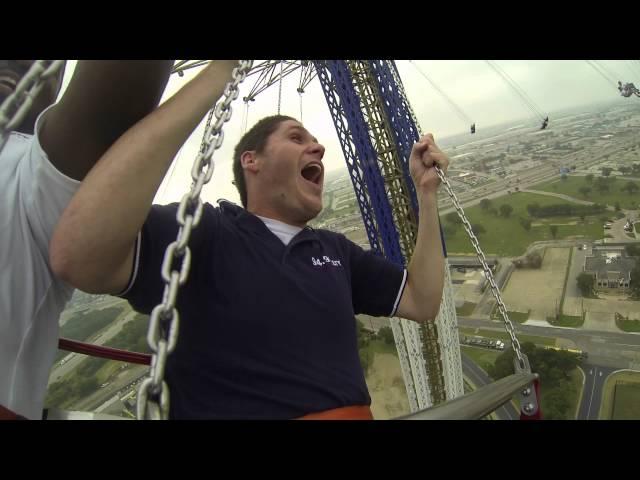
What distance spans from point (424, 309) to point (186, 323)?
76 cm

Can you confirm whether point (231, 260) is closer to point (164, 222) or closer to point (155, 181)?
point (164, 222)

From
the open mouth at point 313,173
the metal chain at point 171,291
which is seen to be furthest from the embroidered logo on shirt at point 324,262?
the metal chain at point 171,291

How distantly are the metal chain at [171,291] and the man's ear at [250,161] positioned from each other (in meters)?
0.37

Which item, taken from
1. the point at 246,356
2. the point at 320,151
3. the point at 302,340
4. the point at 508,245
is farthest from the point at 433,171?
the point at 508,245

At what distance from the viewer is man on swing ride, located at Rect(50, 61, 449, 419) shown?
46 centimetres

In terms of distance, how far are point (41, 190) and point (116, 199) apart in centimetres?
17

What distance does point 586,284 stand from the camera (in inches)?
267

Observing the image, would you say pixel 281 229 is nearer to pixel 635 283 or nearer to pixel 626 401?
pixel 626 401

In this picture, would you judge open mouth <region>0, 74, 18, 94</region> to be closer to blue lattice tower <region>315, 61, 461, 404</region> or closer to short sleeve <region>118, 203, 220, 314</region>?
short sleeve <region>118, 203, 220, 314</region>

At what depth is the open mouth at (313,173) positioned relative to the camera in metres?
0.97

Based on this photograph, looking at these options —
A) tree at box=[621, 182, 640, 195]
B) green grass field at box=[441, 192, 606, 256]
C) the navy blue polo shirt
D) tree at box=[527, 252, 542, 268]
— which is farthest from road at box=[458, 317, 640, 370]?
the navy blue polo shirt

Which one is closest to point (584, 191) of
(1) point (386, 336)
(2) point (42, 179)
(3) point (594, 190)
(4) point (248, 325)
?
(3) point (594, 190)

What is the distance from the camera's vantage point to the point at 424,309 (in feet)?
3.41

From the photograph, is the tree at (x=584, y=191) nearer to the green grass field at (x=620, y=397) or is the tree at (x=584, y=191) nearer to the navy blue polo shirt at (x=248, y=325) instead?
the green grass field at (x=620, y=397)
